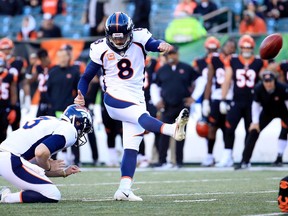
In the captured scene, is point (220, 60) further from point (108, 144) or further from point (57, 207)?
point (57, 207)

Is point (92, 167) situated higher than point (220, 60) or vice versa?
point (220, 60)

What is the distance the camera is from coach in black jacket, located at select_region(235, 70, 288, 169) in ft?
41.5

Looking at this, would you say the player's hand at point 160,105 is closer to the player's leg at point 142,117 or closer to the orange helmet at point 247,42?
the orange helmet at point 247,42

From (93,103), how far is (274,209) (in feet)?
26.4

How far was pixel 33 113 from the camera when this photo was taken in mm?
15531

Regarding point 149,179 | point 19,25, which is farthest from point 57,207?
point 19,25

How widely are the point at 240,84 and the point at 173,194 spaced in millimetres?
5318

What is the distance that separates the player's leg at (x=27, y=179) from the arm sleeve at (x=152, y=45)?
151 cm

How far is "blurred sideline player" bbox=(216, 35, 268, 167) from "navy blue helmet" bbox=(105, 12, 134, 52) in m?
5.72

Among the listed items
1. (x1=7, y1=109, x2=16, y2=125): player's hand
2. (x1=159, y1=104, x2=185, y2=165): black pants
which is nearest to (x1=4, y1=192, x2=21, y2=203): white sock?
(x1=159, y1=104, x2=185, y2=165): black pants

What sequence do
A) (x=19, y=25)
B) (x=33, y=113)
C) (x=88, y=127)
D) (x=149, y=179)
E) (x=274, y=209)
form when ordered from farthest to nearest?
(x=19, y=25)
(x=33, y=113)
(x=149, y=179)
(x=88, y=127)
(x=274, y=209)

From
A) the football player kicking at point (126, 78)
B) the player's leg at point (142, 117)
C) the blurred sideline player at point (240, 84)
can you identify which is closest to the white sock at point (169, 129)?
the player's leg at point (142, 117)

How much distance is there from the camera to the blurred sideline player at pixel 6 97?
45.4 ft

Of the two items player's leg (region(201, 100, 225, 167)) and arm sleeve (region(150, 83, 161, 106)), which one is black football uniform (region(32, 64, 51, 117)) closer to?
arm sleeve (region(150, 83, 161, 106))
